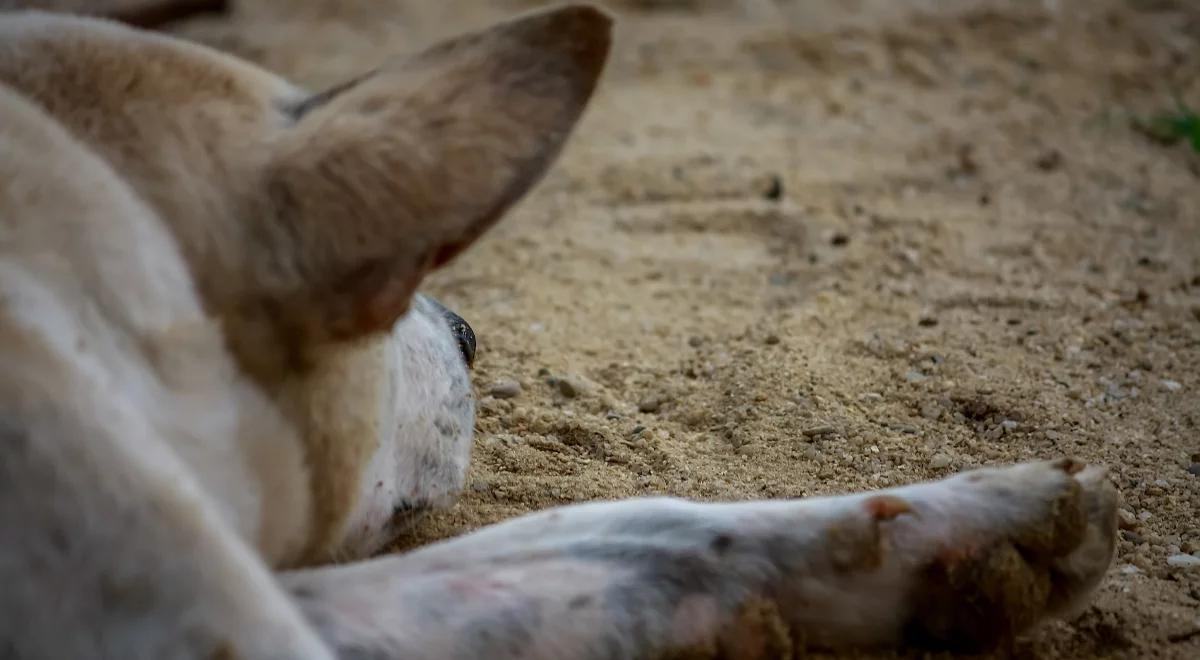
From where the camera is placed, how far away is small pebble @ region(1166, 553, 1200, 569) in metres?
1.91

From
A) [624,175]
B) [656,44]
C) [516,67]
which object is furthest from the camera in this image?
[656,44]

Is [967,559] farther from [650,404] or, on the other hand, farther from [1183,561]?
[650,404]

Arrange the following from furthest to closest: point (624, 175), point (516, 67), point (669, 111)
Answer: point (669, 111) < point (624, 175) < point (516, 67)

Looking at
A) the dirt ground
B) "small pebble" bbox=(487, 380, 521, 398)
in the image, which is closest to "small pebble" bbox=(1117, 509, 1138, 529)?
the dirt ground

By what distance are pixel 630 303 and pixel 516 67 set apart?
1.70 metres

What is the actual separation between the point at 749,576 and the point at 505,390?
1.12 metres

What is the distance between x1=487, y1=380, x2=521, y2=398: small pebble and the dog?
0.81m

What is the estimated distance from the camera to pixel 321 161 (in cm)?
134

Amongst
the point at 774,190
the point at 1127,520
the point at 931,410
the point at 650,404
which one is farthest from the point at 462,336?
the point at 774,190

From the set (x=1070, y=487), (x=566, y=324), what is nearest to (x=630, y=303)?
(x=566, y=324)

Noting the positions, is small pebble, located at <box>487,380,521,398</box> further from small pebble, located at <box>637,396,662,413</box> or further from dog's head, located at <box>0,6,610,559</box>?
dog's head, located at <box>0,6,610,559</box>

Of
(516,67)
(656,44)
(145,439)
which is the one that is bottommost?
(656,44)

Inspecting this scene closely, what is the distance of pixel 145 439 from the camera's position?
1153 mm

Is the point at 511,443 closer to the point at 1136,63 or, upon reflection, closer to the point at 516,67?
the point at 516,67
